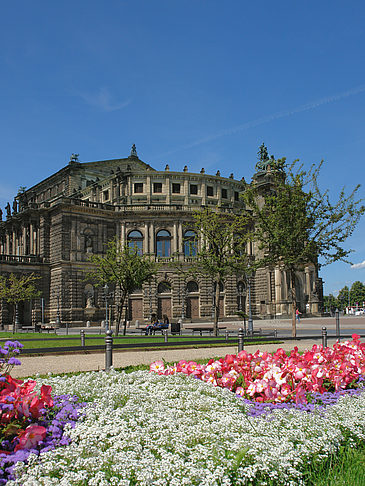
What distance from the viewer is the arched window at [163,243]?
207 ft

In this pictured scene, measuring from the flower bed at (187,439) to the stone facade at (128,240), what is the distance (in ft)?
146

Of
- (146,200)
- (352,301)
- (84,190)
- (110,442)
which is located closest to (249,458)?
(110,442)

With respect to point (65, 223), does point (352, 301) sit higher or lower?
lower

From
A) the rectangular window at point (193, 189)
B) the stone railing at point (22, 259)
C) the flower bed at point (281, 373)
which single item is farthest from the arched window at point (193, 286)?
the flower bed at point (281, 373)

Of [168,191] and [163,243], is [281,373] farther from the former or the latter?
[168,191]

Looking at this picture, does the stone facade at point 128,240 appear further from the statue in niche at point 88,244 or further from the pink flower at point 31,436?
the pink flower at point 31,436

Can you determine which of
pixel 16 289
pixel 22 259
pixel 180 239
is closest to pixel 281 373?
pixel 16 289

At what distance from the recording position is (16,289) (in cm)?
4934

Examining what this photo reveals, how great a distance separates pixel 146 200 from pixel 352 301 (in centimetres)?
10189

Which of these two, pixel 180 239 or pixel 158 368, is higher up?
pixel 180 239

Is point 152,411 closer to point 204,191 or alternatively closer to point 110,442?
point 110,442

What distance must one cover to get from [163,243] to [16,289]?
70.4ft

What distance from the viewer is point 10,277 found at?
53.4 m

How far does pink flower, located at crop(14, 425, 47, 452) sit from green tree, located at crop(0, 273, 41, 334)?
43.2 m
